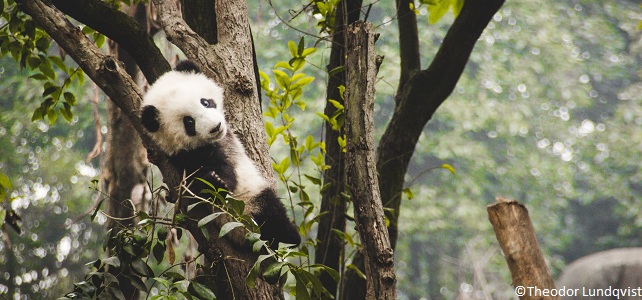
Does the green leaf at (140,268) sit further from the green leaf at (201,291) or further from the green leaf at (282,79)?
the green leaf at (282,79)

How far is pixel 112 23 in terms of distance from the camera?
2.55m

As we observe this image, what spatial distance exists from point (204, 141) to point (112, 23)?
680mm

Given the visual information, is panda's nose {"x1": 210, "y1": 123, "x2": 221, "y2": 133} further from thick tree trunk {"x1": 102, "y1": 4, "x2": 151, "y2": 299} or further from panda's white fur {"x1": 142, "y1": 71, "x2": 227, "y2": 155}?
thick tree trunk {"x1": 102, "y1": 4, "x2": 151, "y2": 299}

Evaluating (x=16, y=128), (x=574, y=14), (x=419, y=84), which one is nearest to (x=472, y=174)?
(x=574, y=14)

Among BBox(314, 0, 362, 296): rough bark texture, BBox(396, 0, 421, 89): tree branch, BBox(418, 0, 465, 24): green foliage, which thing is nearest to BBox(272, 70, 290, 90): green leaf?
BBox(314, 0, 362, 296): rough bark texture

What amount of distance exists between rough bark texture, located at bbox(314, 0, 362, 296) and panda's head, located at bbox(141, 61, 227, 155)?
0.66 m

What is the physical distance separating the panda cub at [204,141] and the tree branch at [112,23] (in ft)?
0.60

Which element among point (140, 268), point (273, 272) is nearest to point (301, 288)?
point (273, 272)

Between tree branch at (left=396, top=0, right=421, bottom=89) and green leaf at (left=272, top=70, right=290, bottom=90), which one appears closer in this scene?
green leaf at (left=272, top=70, right=290, bottom=90)

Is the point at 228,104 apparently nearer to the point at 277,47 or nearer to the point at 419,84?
the point at 419,84

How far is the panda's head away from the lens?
274cm

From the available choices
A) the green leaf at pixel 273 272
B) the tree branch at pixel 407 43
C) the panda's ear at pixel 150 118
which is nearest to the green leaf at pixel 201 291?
the green leaf at pixel 273 272

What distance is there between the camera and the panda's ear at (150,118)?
256cm

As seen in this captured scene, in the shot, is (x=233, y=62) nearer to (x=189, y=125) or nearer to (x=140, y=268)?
(x=189, y=125)
